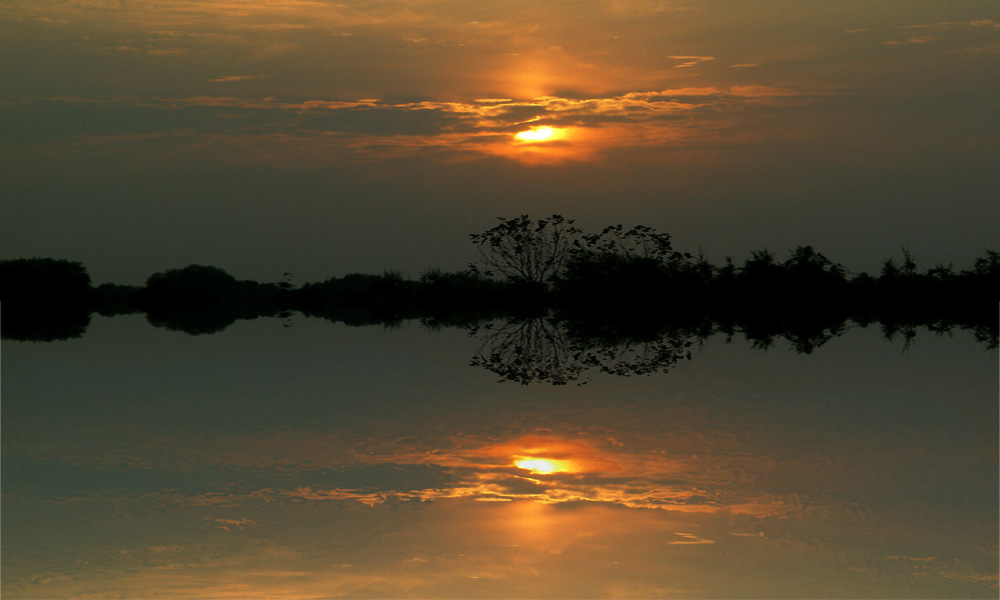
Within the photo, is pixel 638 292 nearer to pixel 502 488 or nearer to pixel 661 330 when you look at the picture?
pixel 661 330

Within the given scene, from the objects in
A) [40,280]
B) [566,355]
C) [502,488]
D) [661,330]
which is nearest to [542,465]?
[502,488]

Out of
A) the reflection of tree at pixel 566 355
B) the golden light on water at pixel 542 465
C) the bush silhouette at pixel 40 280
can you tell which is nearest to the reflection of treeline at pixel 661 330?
the reflection of tree at pixel 566 355

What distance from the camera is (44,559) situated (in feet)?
11.8

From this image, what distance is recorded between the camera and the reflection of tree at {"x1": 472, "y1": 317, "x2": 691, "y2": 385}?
971 cm

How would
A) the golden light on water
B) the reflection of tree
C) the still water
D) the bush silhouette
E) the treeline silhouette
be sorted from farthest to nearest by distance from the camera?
the bush silhouette → the treeline silhouette → the reflection of tree → the golden light on water → the still water

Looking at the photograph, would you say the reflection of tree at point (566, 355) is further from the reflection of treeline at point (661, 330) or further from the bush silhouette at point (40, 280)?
the bush silhouette at point (40, 280)

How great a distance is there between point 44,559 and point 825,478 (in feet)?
11.4

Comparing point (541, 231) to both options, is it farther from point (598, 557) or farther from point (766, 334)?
point (598, 557)

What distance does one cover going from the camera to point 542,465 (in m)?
5.18

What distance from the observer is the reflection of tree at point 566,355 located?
9711 millimetres

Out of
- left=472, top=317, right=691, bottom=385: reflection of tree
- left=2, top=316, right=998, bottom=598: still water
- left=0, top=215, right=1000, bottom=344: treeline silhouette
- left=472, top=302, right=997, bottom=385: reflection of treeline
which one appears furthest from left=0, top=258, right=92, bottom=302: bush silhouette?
left=2, top=316, right=998, bottom=598: still water

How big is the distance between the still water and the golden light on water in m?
0.03

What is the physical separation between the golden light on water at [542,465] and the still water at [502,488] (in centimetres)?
3

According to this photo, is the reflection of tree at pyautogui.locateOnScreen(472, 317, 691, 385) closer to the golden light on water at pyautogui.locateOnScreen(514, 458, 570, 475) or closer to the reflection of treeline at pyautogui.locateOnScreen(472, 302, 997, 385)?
the reflection of treeline at pyautogui.locateOnScreen(472, 302, 997, 385)
